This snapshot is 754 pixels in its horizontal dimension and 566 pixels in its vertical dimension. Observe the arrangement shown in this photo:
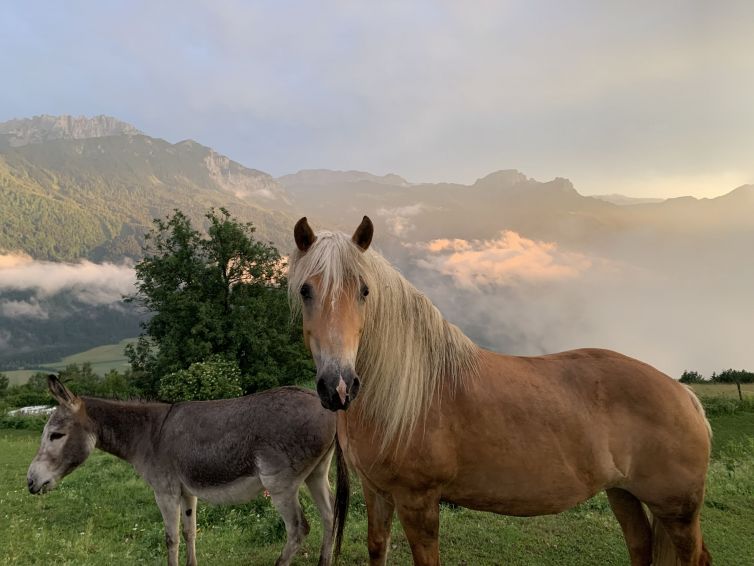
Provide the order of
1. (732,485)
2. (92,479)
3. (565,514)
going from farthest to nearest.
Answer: (92,479), (732,485), (565,514)

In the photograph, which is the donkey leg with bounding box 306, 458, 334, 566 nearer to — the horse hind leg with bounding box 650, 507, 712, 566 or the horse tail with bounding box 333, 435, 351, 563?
the horse tail with bounding box 333, 435, 351, 563

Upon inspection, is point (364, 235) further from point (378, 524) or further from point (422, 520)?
point (378, 524)

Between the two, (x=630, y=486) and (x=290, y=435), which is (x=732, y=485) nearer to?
(x=630, y=486)

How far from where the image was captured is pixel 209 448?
5148mm

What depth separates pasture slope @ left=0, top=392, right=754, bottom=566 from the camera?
594 cm

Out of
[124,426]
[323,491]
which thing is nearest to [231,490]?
[323,491]

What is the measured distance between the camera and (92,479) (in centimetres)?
1113

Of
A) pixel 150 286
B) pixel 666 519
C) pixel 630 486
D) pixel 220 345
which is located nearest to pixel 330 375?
pixel 630 486

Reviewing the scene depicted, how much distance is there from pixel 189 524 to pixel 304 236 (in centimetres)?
460

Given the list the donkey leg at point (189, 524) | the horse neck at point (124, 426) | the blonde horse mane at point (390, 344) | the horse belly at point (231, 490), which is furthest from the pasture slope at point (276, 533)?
the blonde horse mane at point (390, 344)

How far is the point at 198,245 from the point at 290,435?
2628 centimetres

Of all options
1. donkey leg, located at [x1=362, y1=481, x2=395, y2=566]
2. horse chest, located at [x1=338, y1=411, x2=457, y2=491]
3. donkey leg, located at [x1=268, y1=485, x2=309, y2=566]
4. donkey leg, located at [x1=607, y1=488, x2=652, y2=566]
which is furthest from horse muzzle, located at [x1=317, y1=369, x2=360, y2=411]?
donkey leg, located at [x1=268, y1=485, x2=309, y2=566]

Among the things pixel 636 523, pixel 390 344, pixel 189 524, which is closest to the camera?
pixel 390 344

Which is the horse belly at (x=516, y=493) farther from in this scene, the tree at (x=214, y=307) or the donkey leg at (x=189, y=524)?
the tree at (x=214, y=307)
